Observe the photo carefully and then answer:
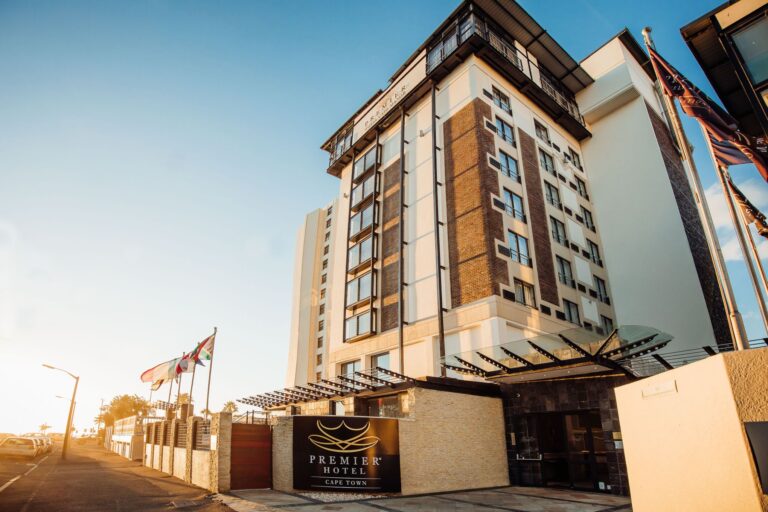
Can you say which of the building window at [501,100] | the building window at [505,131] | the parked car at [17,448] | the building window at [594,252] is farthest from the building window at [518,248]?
the parked car at [17,448]

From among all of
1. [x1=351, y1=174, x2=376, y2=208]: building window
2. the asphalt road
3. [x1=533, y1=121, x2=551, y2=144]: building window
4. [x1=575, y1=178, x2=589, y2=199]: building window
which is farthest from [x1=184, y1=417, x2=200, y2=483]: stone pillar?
[x1=575, y1=178, x2=589, y2=199]: building window

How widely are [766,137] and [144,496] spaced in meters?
23.7

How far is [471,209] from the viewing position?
28.8m

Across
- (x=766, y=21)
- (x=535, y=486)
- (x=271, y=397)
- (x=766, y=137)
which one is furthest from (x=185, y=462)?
(x=766, y=21)

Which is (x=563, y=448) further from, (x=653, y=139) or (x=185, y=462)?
(x=653, y=139)

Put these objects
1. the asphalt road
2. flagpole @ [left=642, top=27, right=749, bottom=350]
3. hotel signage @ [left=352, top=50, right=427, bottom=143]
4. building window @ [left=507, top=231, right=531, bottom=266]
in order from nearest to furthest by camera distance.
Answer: flagpole @ [left=642, top=27, right=749, bottom=350]
the asphalt road
building window @ [left=507, top=231, right=531, bottom=266]
hotel signage @ [left=352, top=50, right=427, bottom=143]

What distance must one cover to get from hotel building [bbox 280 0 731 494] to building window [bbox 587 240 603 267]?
0.61ft

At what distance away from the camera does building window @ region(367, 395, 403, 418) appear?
22.6m

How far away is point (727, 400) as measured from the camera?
5.43 m

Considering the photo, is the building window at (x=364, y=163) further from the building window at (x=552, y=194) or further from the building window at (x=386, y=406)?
the building window at (x=386, y=406)

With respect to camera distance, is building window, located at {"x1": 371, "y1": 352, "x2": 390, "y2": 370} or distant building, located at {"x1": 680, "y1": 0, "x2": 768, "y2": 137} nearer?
distant building, located at {"x1": 680, "y1": 0, "x2": 768, "y2": 137}

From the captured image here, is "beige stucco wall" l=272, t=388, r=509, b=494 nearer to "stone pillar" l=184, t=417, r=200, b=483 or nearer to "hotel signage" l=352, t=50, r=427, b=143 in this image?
"stone pillar" l=184, t=417, r=200, b=483

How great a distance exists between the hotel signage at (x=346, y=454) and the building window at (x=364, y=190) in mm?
22979

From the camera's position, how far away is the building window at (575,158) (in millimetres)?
40616
